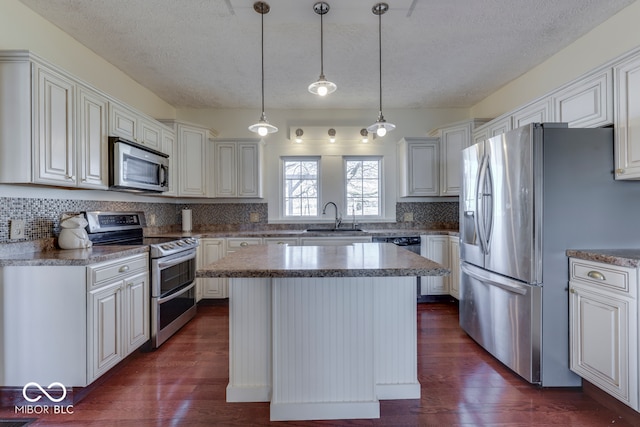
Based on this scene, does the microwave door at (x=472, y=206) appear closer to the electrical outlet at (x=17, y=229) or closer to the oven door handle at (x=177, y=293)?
the oven door handle at (x=177, y=293)

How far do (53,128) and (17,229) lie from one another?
2.33 ft

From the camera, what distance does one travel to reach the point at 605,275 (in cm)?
168

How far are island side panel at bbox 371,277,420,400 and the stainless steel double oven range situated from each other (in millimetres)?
1686

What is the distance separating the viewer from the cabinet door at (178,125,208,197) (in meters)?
3.64

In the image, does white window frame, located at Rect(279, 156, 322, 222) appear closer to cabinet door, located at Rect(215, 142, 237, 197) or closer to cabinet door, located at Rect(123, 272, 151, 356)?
cabinet door, located at Rect(215, 142, 237, 197)

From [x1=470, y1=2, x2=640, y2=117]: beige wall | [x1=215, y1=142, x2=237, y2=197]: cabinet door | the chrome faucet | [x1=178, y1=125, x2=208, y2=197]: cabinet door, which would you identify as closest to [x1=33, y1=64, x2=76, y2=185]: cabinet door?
[x1=178, y1=125, x2=208, y2=197]: cabinet door

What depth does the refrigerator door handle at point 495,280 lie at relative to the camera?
203 centimetres

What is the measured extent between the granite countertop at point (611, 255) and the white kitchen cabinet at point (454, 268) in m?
1.59

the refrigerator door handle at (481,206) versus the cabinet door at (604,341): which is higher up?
the refrigerator door handle at (481,206)

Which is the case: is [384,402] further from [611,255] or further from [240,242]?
[240,242]

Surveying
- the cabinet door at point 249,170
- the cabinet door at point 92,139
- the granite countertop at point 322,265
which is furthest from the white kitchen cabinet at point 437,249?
the cabinet door at point 92,139

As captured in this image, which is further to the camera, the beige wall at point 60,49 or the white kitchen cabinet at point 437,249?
the white kitchen cabinet at point 437,249

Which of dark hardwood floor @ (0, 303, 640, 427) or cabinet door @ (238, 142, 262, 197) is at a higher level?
cabinet door @ (238, 142, 262, 197)

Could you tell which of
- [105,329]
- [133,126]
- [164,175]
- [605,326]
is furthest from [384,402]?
[133,126]
